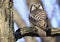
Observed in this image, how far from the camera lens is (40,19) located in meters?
1.85

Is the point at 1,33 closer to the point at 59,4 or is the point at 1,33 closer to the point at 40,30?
the point at 40,30

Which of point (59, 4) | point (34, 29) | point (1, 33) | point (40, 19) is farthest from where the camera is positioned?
point (59, 4)

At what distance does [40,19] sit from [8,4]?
433 mm

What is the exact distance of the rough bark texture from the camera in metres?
1.44

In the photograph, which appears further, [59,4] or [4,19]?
[59,4]

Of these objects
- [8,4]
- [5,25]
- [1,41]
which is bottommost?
[1,41]

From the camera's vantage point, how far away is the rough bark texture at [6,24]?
4.72 feet

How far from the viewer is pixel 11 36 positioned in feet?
4.78

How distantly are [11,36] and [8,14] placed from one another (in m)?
0.15

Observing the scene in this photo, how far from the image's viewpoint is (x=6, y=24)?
1.45 meters

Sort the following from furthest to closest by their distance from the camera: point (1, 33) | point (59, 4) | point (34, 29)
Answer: point (59, 4)
point (34, 29)
point (1, 33)

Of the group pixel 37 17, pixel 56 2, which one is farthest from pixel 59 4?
pixel 37 17

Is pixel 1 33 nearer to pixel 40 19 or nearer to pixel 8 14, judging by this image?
pixel 8 14

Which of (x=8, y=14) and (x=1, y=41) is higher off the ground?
(x=8, y=14)
